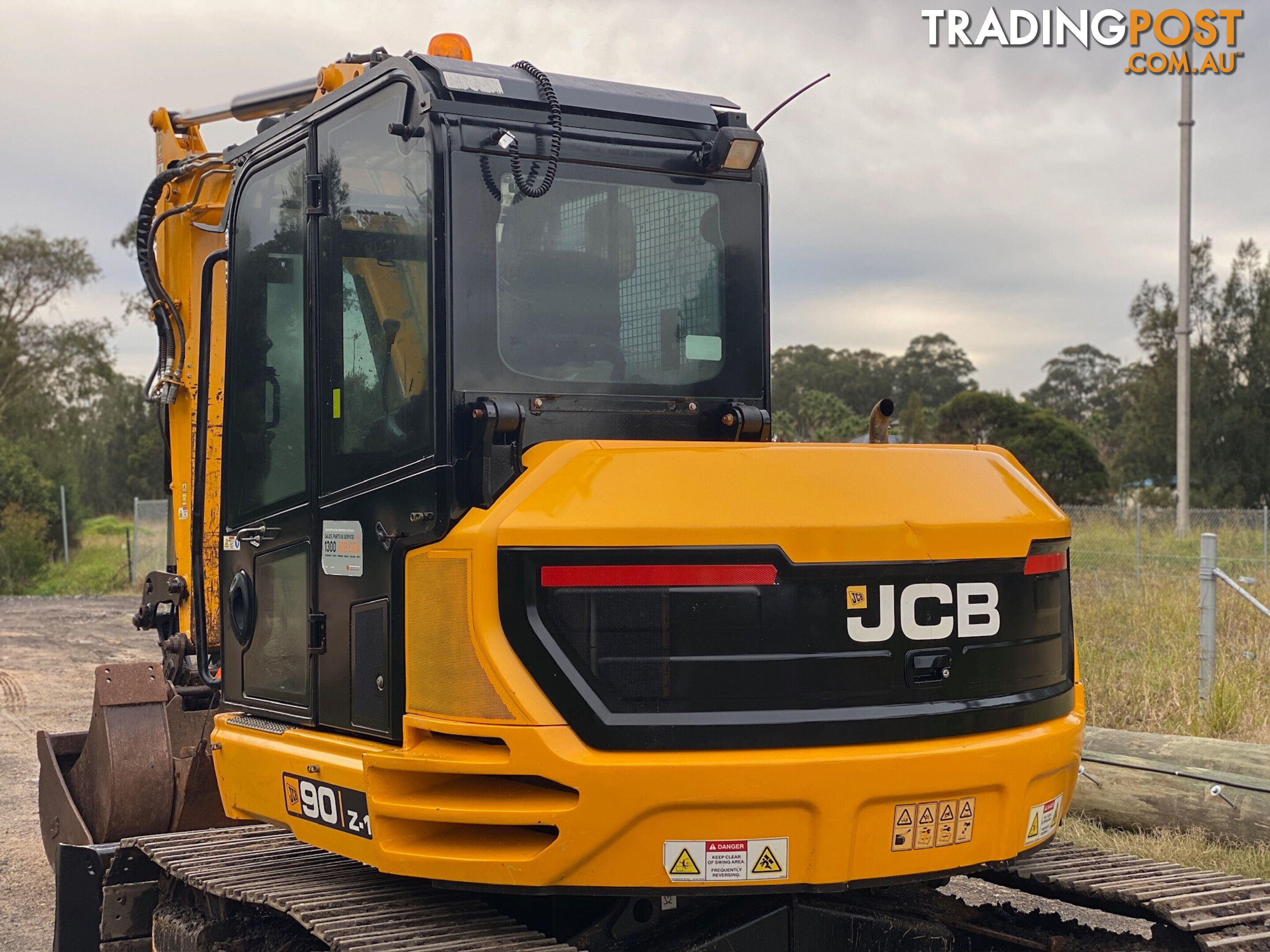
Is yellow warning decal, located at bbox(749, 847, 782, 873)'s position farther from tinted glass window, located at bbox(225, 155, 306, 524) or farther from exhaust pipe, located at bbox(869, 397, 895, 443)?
tinted glass window, located at bbox(225, 155, 306, 524)

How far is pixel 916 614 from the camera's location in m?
3.32

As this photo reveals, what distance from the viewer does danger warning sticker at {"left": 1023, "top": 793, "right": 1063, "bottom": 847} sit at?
350 cm

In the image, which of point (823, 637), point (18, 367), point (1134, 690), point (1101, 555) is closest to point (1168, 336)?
point (1101, 555)

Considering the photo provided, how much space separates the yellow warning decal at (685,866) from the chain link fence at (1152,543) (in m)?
12.8

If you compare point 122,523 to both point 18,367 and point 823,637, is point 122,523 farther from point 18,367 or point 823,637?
point 823,637

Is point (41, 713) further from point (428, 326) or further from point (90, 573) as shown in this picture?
point (90, 573)

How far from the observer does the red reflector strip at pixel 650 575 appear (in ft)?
10.3

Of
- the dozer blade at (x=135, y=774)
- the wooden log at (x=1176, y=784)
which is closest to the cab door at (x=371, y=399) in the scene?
the dozer blade at (x=135, y=774)

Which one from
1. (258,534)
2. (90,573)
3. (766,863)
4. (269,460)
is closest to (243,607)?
(258,534)

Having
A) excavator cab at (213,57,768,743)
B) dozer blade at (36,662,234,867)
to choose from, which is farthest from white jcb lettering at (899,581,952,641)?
dozer blade at (36,662,234,867)

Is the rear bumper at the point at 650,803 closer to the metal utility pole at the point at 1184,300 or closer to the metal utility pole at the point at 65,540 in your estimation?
the metal utility pole at the point at 1184,300

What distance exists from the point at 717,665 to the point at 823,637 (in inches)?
11.0

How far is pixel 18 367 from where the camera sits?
136 ft

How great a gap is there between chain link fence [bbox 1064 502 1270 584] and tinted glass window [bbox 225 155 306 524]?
41.1 ft
